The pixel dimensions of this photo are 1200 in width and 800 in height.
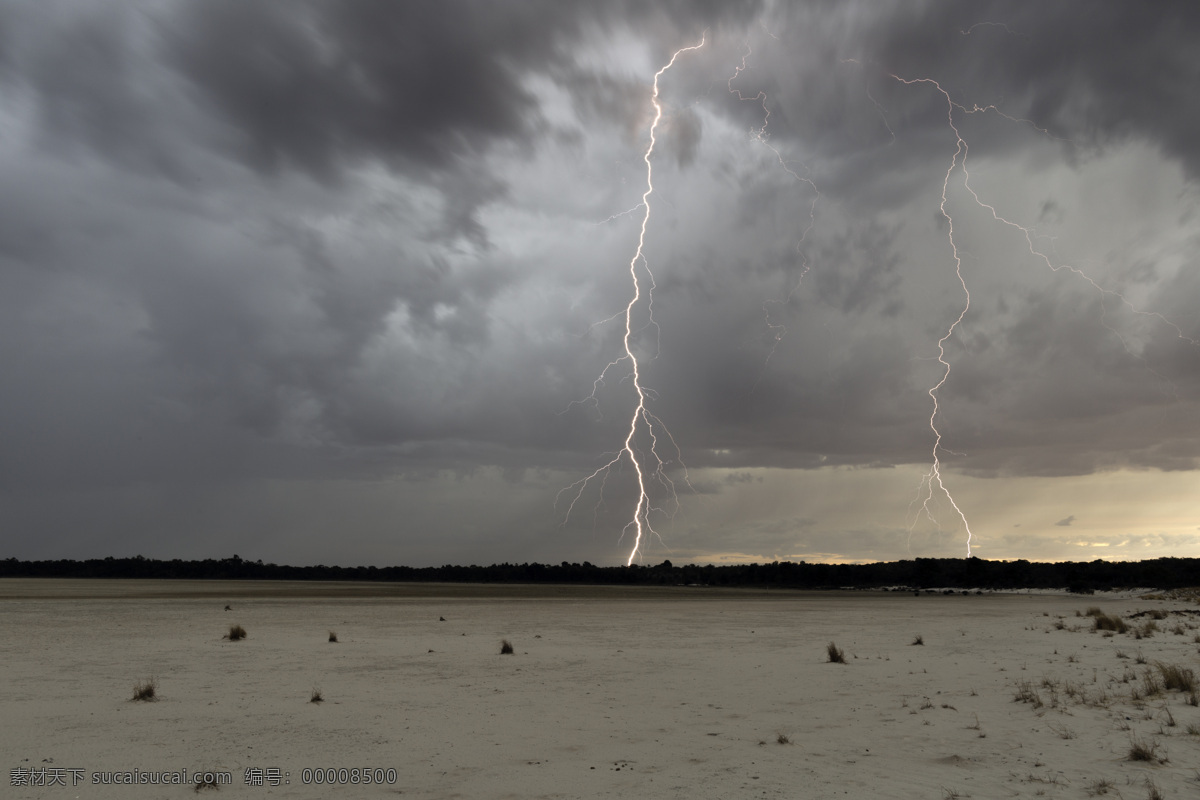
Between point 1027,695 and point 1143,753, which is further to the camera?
point 1027,695

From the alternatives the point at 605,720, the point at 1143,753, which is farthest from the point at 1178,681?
the point at 605,720

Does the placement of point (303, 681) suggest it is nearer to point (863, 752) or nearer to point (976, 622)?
point (863, 752)

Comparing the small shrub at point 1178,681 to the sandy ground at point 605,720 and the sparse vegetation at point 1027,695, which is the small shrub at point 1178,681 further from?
the sparse vegetation at point 1027,695

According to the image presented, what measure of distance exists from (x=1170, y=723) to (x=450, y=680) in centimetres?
1325

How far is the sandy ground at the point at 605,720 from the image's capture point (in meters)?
8.05

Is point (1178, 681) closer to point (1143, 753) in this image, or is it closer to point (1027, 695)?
point (1027, 695)

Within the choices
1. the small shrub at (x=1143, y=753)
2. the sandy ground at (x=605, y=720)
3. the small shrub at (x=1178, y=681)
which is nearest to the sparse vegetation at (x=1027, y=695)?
the sandy ground at (x=605, y=720)

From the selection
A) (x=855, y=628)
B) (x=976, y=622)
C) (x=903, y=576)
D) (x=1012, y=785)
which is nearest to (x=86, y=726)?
(x=1012, y=785)

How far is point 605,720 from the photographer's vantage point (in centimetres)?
1163

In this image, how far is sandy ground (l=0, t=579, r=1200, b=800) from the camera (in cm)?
805

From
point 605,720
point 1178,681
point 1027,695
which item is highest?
point 1178,681

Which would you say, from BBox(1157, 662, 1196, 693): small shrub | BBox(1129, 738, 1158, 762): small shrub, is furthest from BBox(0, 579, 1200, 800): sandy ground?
BBox(1157, 662, 1196, 693): small shrub

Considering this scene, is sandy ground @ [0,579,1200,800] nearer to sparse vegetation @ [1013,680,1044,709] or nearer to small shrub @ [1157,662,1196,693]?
sparse vegetation @ [1013,680,1044,709]

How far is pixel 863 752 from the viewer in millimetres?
9445
